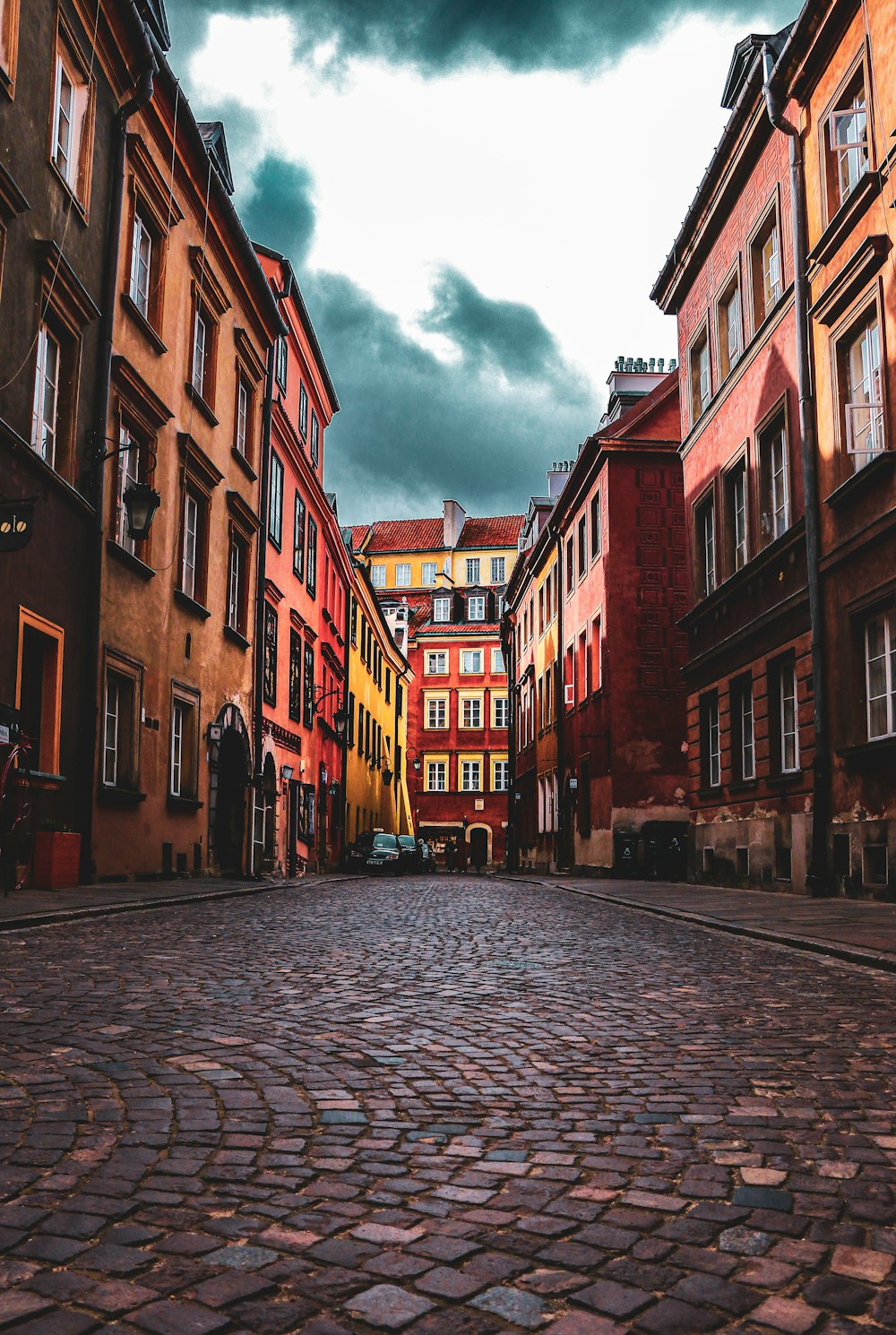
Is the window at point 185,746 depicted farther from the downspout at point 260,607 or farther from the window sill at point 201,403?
the window sill at point 201,403

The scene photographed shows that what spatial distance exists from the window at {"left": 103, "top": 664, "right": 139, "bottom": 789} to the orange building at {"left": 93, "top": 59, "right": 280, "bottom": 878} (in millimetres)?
27

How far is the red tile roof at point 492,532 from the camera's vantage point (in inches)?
3263

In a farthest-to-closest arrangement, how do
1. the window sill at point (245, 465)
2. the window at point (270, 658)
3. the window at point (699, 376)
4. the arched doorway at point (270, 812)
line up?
the window at point (270, 658) < the arched doorway at point (270, 812) < the window sill at point (245, 465) < the window at point (699, 376)

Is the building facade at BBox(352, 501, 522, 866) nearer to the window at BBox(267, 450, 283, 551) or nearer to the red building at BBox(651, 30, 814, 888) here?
the window at BBox(267, 450, 283, 551)

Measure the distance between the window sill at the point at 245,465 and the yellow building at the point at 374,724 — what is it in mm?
15322

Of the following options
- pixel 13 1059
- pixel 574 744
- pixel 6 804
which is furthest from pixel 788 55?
pixel 574 744

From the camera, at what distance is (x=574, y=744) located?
3553cm

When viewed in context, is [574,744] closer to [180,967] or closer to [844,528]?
[844,528]

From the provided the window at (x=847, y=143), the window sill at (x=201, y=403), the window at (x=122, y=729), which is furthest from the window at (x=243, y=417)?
the window at (x=847, y=143)

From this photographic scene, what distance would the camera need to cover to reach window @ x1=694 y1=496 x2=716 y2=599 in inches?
896

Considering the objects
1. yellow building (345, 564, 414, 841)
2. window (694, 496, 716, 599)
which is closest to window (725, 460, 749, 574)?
window (694, 496, 716, 599)

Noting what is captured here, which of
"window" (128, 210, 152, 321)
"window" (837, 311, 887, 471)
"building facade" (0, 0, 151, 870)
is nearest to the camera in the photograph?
"building facade" (0, 0, 151, 870)

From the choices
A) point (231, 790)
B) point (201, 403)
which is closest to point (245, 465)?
point (201, 403)

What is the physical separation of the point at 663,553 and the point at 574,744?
779 centimetres
